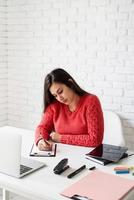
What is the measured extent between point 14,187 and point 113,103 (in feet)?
5.80

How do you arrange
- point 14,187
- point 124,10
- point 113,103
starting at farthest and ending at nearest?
point 113,103 < point 124,10 < point 14,187

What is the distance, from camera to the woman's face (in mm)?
2109

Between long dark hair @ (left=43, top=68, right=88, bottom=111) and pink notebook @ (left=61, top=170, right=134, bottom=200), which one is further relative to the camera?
long dark hair @ (left=43, top=68, right=88, bottom=111)

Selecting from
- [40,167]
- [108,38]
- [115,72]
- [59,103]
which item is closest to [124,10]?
[108,38]

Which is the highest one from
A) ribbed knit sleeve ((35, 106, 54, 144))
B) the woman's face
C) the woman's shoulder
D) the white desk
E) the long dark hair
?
the long dark hair

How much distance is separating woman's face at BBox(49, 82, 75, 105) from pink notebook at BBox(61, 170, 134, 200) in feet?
2.35

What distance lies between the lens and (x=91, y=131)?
204 centimetres

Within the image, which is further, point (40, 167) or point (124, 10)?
point (124, 10)

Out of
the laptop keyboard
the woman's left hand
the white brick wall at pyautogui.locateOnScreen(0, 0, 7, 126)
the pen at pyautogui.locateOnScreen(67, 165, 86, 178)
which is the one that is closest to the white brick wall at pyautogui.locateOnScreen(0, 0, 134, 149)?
the white brick wall at pyautogui.locateOnScreen(0, 0, 7, 126)

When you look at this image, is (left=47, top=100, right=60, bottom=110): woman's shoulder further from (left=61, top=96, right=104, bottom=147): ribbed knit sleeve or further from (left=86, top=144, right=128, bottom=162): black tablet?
(left=86, top=144, right=128, bottom=162): black tablet

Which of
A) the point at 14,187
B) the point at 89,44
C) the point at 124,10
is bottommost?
the point at 14,187

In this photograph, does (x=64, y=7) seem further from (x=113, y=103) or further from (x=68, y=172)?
(x=68, y=172)

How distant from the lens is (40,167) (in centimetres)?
157

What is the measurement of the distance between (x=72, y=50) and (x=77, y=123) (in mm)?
1182
